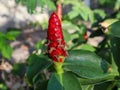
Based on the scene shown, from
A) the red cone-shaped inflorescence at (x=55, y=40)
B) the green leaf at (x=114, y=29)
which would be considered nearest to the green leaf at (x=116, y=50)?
the green leaf at (x=114, y=29)

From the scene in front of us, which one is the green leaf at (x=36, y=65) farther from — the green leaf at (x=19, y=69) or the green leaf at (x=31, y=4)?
the green leaf at (x=19, y=69)

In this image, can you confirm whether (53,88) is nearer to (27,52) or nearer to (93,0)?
(27,52)

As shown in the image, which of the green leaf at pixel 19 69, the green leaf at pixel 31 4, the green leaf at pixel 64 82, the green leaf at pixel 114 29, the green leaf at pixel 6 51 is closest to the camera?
the green leaf at pixel 64 82

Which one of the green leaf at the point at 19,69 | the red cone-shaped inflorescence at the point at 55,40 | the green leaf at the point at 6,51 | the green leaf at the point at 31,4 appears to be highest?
the green leaf at the point at 31,4

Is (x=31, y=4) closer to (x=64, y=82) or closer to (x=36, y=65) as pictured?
(x=36, y=65)

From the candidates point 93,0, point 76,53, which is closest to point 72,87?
point 76,53

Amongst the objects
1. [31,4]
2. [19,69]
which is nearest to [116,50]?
[31,4]

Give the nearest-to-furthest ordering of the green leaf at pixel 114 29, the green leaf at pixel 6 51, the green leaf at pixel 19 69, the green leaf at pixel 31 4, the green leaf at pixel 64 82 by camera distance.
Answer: the green leaf at pixel 64 82 → the green leaf at pixel 114 29 → the green leaf at pixel 31 4 → the green leaf at pixel 6 51 → the green leaf at pixel 19 69
